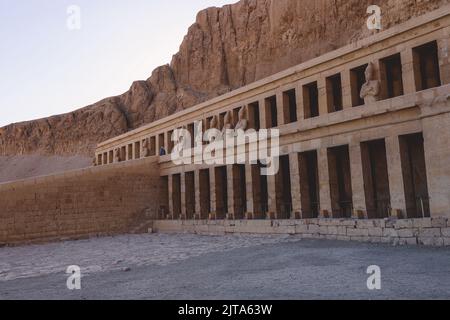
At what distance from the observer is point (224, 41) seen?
122ft

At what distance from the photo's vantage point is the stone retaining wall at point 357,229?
425 inches

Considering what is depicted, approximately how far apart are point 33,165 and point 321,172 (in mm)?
45021

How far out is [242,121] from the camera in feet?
66.0

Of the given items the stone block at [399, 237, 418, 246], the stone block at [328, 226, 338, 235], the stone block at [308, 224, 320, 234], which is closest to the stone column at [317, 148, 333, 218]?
the stone block at [308, 224, 320, 234]

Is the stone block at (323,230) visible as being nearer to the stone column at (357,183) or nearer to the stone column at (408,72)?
the stone column at (357,183)

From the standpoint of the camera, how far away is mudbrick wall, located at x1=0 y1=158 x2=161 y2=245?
16672 millimetres

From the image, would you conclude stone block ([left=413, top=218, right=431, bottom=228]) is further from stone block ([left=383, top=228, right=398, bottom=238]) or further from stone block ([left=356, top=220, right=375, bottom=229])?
stone block ([left=356, top=220, right=375, bottom=229])

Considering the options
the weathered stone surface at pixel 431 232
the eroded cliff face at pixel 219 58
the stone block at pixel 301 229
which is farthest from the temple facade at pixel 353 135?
the eroded cliff face at pixel 219 58

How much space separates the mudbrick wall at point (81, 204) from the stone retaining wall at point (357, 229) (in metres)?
4.84

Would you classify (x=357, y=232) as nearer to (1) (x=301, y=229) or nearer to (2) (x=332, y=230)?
(2) (x=332, y=230)

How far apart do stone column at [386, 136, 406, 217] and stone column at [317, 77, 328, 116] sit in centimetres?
350
